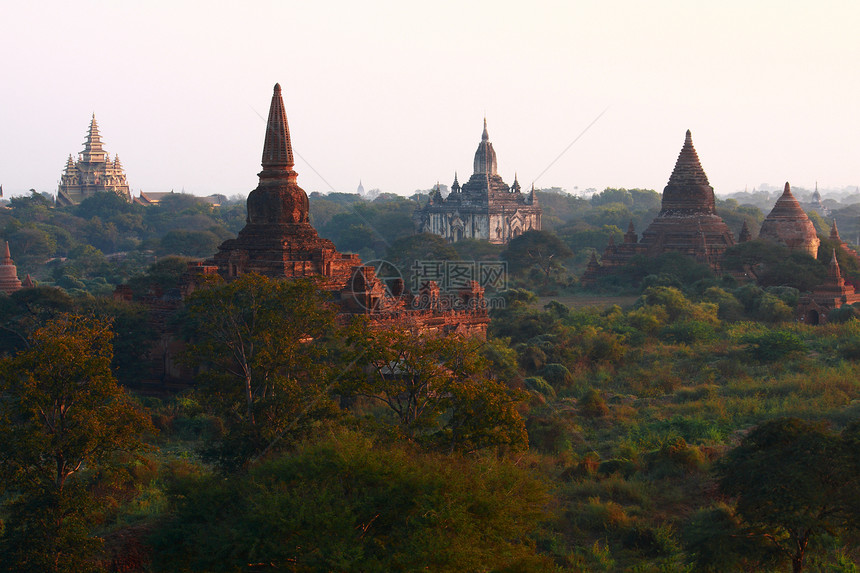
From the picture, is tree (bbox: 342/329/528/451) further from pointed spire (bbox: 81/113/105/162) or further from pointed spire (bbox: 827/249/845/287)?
pointed spire (bbox: 81/113/105/162)

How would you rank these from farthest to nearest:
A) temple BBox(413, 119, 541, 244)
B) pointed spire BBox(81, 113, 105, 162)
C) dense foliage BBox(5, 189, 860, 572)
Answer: pointed spire BBox(81, 113, 105, 162), temple BBox(413, 119, 541, 244), dense foliage BBox(5, 189, 860, 572)

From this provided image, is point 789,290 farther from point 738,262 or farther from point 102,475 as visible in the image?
point 102,475

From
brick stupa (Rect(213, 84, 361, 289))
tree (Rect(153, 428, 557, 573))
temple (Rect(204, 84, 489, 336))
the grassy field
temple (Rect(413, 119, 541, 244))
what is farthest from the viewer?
temple (Rect(413, 119, 541, 244))

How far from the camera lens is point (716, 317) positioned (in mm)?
41625

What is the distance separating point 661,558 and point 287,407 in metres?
7.96

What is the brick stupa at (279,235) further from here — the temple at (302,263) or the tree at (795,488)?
the tree at (795,488)

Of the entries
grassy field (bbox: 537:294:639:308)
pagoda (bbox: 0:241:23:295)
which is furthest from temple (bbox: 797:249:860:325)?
pagoda (bbox: 0:241:23:295)

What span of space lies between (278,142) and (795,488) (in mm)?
24787

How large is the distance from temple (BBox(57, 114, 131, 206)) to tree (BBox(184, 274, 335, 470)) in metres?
108

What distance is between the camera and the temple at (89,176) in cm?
12562

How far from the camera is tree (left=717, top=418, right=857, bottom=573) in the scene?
14742mm

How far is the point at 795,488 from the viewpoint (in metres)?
14.9

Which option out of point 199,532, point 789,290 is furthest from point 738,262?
point 199,532

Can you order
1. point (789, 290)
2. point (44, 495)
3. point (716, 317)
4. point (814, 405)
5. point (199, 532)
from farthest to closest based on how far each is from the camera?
point (789, 290) → point (716, 317) → point (814, 405) → point (44, 495) → point (199, 532)
